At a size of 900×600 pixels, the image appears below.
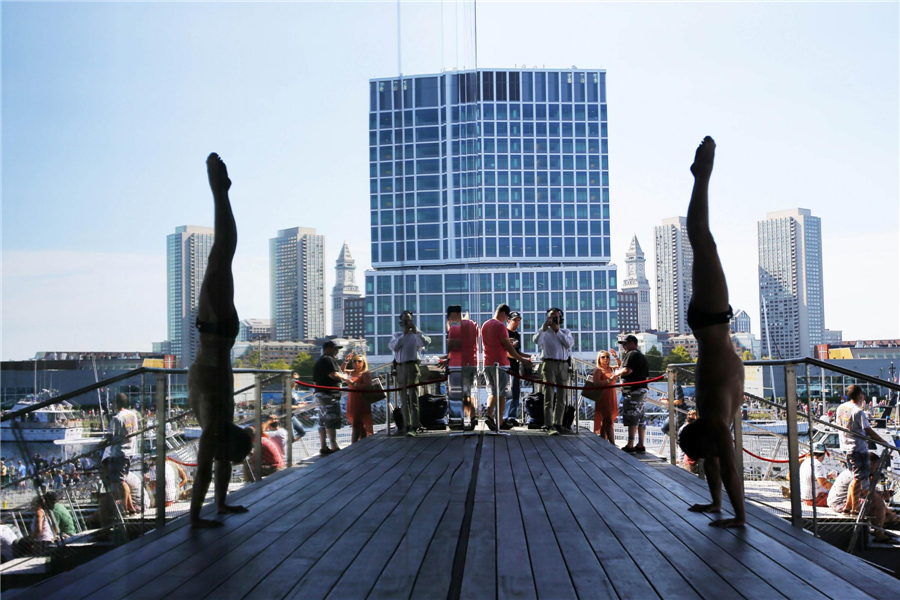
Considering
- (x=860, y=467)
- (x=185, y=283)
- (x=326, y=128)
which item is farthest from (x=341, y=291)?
(x=860, y=467)

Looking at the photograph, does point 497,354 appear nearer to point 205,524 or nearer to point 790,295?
point 790,295

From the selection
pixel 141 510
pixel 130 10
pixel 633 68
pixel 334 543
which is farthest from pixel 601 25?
pixel 141 510

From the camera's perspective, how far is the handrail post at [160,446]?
2.33m

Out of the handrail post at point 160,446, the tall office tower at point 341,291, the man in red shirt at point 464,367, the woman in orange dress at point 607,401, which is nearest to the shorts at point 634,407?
the woman in orange dress at point 607,401

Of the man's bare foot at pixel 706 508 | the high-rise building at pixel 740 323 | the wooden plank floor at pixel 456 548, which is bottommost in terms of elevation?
the man's bare foot at pixel 706 508

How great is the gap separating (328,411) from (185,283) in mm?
1771

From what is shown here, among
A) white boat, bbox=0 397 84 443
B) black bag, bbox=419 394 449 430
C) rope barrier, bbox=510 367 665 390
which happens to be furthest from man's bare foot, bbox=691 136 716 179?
black bag, bbox=419 394 449 430

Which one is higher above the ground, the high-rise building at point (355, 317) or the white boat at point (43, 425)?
the high-rise building at point (355, 317)

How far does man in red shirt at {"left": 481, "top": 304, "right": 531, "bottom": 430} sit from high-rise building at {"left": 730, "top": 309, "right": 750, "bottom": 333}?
111 inches

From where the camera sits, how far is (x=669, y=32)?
3.47 meters

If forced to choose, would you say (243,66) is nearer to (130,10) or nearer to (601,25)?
(130,10)

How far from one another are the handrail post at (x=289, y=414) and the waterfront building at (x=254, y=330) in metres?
0.41

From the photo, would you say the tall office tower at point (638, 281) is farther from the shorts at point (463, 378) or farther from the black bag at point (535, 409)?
the black bag at point (535, 409)

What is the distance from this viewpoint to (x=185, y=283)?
2.29 m
